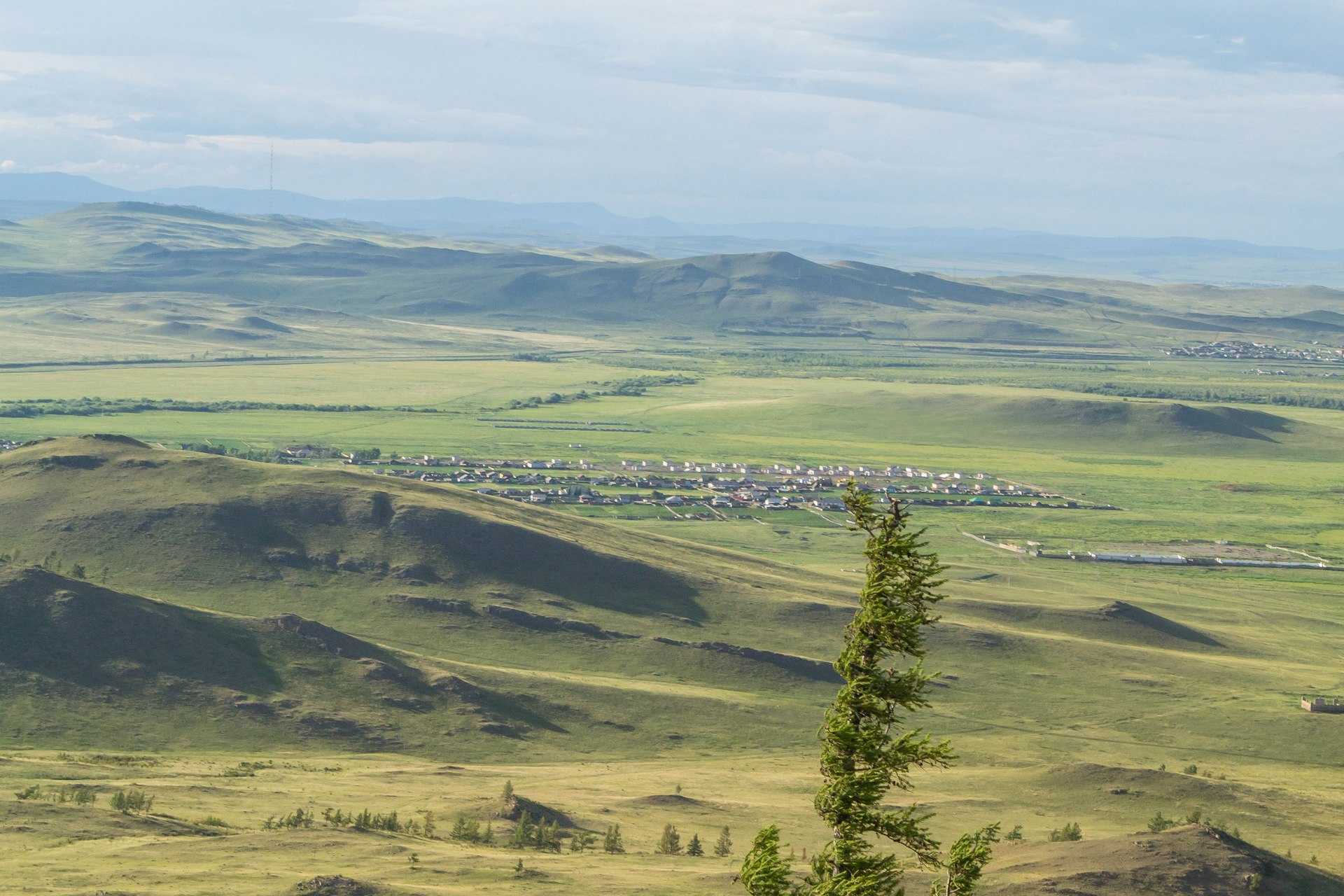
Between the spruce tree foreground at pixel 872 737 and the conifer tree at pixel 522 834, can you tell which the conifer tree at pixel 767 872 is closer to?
the spruce tree foreground at pixel 872 737

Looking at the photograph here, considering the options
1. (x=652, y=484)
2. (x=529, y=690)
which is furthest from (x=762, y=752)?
(x=652, y=484)

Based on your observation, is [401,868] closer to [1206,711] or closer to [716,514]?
[1206,711]

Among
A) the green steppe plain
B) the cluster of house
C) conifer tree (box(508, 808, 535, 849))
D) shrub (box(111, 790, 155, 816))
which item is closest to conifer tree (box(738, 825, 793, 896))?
the green steppe plain

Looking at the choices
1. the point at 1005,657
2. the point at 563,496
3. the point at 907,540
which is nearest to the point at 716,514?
the point at 563,496

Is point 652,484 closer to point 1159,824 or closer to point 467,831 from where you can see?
point 1159,824

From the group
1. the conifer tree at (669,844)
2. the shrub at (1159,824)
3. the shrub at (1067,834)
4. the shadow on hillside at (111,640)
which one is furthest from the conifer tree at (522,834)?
the shrub at (1159,824)
